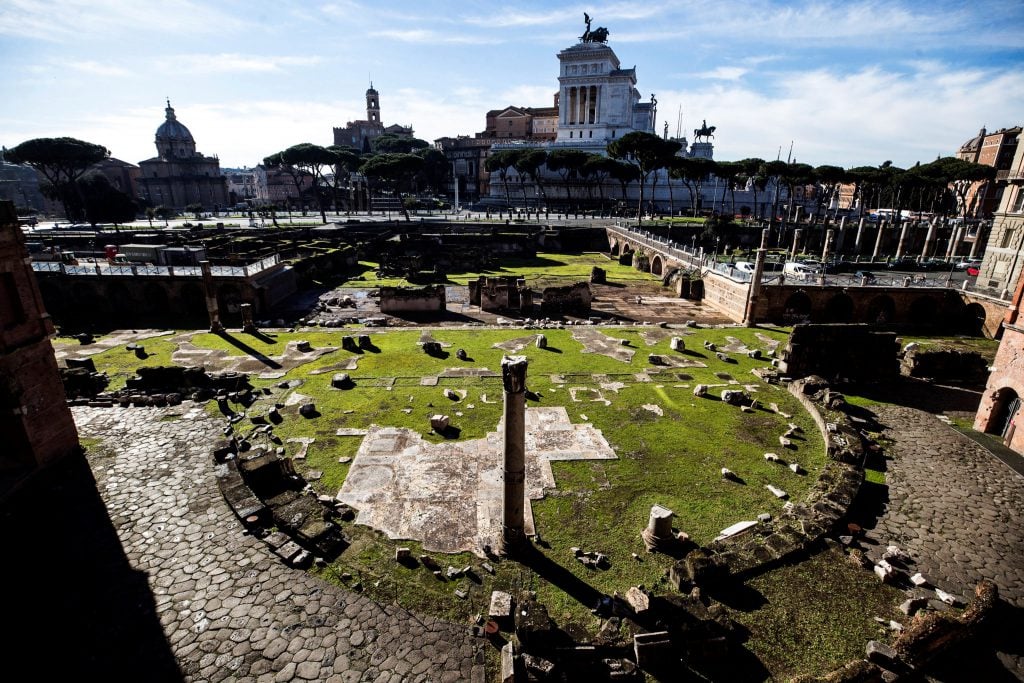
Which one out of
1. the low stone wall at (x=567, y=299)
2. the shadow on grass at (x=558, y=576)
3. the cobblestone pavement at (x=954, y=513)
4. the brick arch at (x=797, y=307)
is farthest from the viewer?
the low stone wall at (x=567, y=299)

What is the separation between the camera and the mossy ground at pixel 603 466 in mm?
9844

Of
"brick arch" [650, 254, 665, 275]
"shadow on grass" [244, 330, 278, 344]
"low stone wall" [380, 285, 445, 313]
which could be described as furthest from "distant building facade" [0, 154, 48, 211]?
"brick arch" [650, 254, 665, 275]

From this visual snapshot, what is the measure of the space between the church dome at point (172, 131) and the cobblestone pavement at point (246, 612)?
116 m

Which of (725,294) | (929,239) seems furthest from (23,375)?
(929,239)

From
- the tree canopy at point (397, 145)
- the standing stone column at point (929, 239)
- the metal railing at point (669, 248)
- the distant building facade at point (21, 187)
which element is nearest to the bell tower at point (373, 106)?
the tree canopy at point (397, 145)

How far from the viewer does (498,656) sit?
874 cm

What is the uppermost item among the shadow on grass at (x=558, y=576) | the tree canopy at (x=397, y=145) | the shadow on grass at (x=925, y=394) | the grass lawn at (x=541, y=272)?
the tree canopy at (x=397, y=145)

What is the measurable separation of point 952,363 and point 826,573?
16740mm

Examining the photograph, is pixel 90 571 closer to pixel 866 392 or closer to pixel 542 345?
pixel 542 345

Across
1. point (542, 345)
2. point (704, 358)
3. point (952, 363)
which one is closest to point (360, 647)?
point (542, 345)

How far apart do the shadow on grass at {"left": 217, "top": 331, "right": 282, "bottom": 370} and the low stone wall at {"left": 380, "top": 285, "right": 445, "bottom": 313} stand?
8981mm

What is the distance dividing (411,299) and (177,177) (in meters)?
94.3

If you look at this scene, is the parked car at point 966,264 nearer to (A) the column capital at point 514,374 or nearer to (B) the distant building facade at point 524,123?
(A) the column capital at point 514,374

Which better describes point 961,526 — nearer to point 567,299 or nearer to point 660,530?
point 660,530
